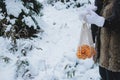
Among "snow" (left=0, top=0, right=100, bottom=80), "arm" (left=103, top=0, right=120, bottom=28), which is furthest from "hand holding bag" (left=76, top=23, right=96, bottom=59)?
"snow" (left=0, top=0, right=100, bottom=80)

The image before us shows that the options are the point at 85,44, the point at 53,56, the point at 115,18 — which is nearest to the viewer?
the point at 115,18

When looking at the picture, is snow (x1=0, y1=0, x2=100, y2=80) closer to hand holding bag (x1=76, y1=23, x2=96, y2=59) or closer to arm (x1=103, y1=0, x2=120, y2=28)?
hand holding bag (x1=76, y1=23, x2=96, y2=59)

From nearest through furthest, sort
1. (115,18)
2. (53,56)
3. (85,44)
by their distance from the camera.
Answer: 1. (115,18)
2. (85,44)
3. (53,56)

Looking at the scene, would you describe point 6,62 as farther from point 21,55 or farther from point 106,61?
point 106,61

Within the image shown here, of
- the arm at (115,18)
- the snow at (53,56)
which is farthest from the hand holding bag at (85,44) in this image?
the snow at (53,56)

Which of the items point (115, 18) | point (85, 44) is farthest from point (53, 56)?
point (115, 18)

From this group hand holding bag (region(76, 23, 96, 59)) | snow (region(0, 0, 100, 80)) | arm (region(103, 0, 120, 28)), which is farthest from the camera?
snow (region(0, 0, 100, 80))

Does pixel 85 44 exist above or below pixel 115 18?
below

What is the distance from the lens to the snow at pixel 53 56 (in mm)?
5121

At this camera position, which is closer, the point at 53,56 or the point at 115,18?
the point at 115,18

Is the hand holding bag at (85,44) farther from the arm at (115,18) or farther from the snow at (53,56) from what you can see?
the snow at (53,56)

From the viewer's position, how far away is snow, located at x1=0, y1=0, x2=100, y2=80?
5.12 meters

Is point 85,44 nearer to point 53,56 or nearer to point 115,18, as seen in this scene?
point 115,18

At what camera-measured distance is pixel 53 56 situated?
Result: 589 cm
